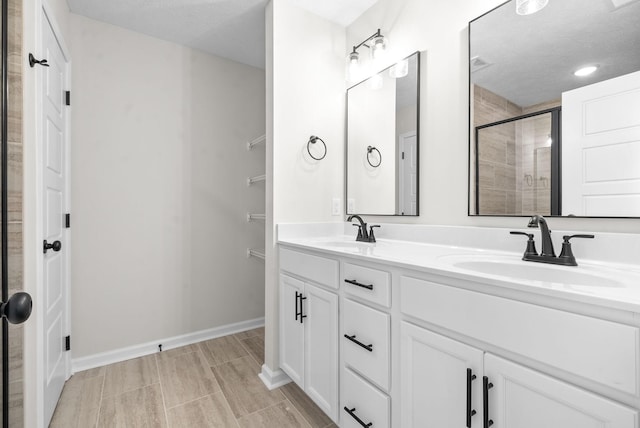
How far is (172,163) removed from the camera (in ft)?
8.01

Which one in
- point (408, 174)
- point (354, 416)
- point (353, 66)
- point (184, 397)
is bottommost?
point (184, 397)

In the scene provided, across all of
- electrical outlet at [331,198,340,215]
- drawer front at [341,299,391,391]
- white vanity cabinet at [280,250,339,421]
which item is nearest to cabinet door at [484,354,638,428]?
drawer front at [341,299,391,391]

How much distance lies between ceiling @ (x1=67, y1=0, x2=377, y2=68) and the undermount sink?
5.85ft

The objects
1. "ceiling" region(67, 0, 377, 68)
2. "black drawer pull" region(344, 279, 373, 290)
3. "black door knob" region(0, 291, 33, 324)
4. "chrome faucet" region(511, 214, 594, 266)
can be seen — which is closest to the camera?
"black door knob" region(0, 291, 33, 324)

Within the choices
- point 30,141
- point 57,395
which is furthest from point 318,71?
point 57,395

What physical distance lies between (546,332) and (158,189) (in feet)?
8.18

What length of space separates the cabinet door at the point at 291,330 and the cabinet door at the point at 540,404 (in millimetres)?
1007

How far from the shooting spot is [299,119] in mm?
2014

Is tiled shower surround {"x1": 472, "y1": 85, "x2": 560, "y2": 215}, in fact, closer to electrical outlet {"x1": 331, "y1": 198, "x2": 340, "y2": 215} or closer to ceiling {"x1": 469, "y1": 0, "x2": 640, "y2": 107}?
ceiling {"x1": 469, "y1": 0, "x2": 640, "y2": 107}

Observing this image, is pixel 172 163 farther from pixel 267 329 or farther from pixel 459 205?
pixel 459 205

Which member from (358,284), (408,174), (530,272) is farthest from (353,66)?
(530,272)

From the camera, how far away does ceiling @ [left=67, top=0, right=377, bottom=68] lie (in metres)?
2.00

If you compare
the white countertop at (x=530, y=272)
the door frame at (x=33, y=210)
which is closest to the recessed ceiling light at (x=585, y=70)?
the white countertop at (x=530, y=272)

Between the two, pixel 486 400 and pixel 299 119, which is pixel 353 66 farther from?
pixel 486 400
